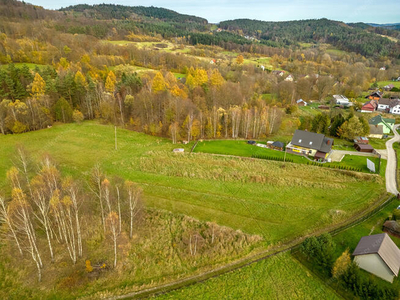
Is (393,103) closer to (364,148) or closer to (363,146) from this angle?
(363,146)

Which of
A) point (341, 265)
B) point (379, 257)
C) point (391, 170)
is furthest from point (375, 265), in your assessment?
point (391, 170)

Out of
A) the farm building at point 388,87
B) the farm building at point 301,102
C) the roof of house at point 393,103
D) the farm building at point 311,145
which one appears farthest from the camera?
the farm building at point 388,87

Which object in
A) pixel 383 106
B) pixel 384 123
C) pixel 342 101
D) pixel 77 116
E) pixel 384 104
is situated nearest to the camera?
pixel 77 116

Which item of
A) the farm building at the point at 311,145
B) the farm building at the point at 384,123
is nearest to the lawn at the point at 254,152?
the farm building at the point at 311,145

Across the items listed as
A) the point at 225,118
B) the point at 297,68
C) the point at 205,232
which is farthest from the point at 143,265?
the point at 297,68

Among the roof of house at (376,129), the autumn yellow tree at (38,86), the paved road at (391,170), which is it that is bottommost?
the paved road at (391,170)

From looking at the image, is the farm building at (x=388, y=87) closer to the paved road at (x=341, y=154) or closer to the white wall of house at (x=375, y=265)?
the paved road at (x=341, y=154)

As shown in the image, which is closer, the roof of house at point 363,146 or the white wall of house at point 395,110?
the roof of house at point 363,146
